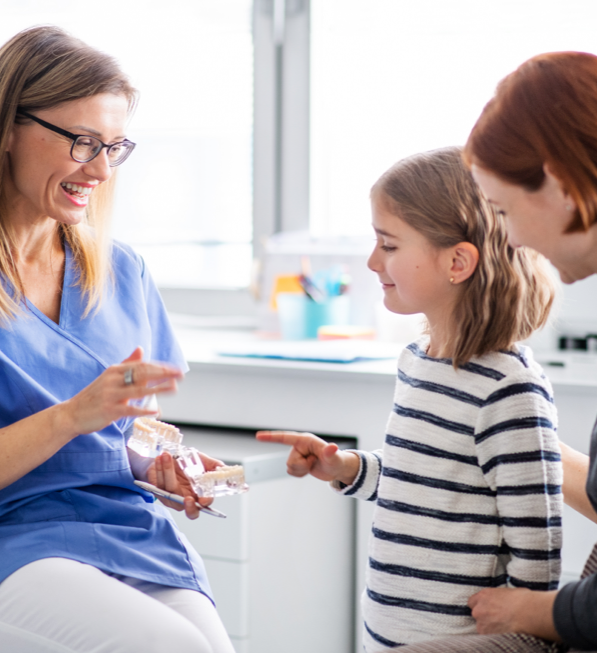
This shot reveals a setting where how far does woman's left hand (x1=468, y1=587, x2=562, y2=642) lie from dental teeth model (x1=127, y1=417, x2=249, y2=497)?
370 millimetres

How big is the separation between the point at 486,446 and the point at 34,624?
1.98 ft

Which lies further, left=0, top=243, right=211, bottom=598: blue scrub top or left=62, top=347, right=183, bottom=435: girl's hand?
left=0, top=243, right=211, bottom=598: blue scrub top

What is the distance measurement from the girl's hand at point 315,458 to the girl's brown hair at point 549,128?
1.54 ft

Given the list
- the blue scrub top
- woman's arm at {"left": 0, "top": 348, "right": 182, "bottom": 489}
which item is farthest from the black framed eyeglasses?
woman's arm at {"left": 0, "top": 348, "right": 182, "bottom": 489}

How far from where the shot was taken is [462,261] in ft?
3.44

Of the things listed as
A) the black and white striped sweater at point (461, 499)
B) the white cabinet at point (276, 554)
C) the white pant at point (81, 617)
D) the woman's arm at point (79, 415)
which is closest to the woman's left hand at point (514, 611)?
the black and white striped sweater at point (461, 499)

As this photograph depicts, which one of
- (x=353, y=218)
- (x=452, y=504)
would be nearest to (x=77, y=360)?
(x=452, y=504)

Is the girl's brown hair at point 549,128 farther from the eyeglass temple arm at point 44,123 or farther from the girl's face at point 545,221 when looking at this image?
the eyeglass temple arm at point 44,123

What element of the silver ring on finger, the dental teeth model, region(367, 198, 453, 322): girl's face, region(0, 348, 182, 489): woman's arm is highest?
region(367, 198, 453, 322): girl's face

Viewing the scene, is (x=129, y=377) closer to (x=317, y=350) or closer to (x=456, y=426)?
(x=456, y=426)

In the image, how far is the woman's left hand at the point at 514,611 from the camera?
90cm

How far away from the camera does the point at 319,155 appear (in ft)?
8.27

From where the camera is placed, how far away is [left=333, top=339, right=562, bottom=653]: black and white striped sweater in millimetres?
948

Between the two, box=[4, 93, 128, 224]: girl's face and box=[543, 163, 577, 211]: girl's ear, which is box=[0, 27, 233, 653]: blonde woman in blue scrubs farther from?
box=[543, 163, 577, 211]: girl's ear
